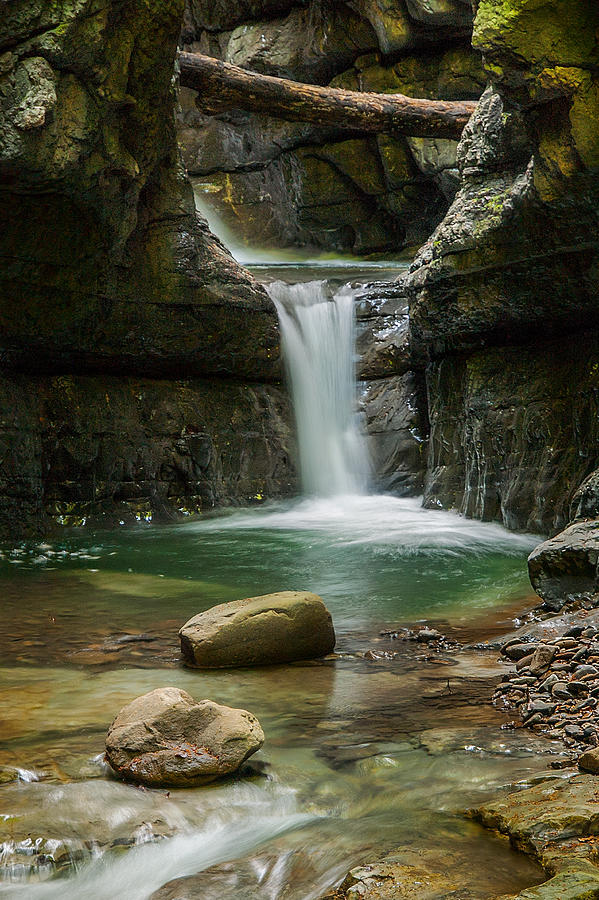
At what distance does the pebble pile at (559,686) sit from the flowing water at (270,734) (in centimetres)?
13

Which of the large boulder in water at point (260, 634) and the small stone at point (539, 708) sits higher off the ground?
the large boulder in water at point (260, 634)

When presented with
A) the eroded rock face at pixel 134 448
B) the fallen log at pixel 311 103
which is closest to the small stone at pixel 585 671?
the eroded rock face at pixel 134 448

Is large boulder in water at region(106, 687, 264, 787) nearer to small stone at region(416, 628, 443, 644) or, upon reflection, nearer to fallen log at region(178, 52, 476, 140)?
small stone at region(416, 628, 443, 644)

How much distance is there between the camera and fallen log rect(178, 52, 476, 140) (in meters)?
10.1

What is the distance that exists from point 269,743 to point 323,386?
9227mm

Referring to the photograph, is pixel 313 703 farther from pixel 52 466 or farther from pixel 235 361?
pixel 235 361

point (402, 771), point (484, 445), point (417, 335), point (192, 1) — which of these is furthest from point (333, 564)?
point (192, 1)

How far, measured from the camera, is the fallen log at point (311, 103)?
10.1 m

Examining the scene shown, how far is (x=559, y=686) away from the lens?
12.1 feet

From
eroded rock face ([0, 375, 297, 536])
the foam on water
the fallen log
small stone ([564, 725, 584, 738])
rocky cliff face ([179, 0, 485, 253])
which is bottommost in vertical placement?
small stone ([564, 725, 584, 738])

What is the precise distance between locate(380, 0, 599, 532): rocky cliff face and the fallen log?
9.53 feet

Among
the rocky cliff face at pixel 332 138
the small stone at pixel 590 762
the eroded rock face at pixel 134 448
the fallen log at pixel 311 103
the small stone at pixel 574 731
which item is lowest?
the small stone at pixel 574 731

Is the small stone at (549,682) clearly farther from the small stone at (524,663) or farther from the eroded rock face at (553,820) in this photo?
the eroded rock face at (553,820)

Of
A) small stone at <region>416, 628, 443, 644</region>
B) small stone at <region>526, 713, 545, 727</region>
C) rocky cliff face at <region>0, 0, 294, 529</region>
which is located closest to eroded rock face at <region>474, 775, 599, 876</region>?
small stone at <region>526, 713, 545, 727</region>
